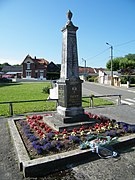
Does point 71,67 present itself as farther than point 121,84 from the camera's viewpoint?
No

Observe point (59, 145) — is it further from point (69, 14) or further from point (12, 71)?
point (12, 71)

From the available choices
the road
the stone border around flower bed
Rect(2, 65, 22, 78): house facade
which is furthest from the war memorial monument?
Rect(2, 65, 22, 78): house facade

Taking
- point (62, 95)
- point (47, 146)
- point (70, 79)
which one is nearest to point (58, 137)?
point (47, 146)

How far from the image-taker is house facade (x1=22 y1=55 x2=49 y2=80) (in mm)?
54662

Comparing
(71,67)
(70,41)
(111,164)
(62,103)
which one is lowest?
(111,164)

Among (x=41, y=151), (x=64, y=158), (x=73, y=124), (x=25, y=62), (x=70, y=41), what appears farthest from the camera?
(x=25, y=62)

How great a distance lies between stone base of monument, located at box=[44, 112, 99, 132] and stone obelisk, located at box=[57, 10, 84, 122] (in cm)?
10

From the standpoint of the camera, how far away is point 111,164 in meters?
4.05

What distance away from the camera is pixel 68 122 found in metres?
6.29

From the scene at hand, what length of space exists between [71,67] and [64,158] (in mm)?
3750

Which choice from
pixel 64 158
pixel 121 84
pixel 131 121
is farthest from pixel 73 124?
pixel 121 84

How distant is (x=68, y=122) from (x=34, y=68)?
50.8 metres

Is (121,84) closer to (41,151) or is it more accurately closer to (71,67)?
(71,67)

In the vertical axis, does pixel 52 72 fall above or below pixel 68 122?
above
